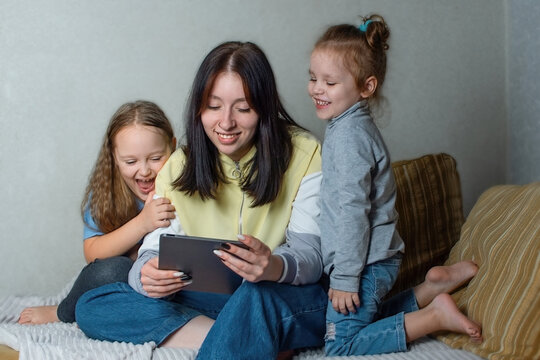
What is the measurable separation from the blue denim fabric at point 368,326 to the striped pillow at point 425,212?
1.54 ft

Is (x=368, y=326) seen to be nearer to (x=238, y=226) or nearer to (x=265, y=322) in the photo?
(x=265, y=322)

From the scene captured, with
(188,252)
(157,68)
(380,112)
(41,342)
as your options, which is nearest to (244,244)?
(188,252)

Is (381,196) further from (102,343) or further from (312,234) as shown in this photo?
(102,343)

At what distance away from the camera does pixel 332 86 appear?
1.83 m

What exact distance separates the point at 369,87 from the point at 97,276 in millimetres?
970

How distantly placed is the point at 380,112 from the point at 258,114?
499mm

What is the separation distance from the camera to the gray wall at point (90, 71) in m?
2.67

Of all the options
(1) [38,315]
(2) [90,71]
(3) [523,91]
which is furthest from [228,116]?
(3) [523,91]

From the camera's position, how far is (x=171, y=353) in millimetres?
1663

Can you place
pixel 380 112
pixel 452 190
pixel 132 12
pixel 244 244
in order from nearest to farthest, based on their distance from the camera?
pixel 244 244 → pixel 380 112 → pixel 452 190 → pixel 132 12

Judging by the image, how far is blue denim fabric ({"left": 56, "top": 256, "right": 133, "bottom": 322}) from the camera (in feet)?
6.56

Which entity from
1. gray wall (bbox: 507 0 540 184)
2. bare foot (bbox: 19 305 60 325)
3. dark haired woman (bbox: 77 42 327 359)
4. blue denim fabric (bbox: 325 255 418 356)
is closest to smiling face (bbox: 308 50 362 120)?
dark haired woman (bbox: 77 42 327 359)

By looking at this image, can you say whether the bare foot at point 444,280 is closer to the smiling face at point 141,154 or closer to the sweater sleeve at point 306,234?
the sweater sleeve at point 306,234

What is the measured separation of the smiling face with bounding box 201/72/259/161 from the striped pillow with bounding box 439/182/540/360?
757 millimetres
